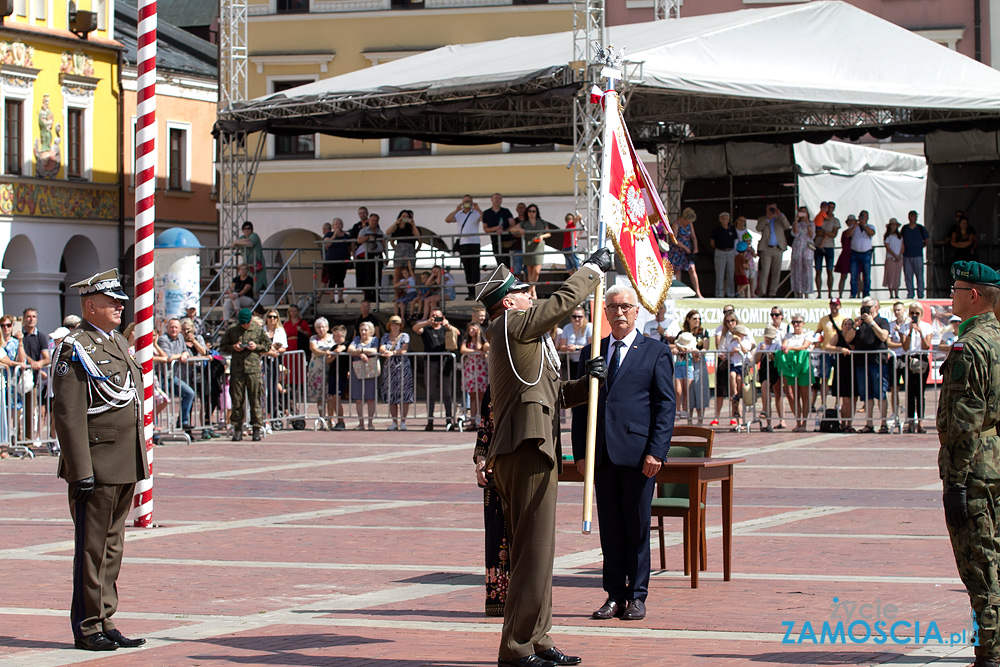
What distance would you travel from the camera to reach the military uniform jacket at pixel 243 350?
21.0 metres

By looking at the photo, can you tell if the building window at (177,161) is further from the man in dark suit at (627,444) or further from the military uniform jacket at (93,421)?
the man in dark suit at (627,444)

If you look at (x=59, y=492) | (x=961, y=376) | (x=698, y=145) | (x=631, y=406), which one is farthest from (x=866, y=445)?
(x=698, y=145)

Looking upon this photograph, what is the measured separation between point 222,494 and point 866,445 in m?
8.73

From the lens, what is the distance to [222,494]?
14656mm

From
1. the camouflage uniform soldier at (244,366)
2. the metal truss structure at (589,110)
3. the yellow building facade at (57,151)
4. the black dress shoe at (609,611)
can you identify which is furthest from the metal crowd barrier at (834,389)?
the yellow building facade at (57,151)

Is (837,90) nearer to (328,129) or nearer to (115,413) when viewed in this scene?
(328,129)

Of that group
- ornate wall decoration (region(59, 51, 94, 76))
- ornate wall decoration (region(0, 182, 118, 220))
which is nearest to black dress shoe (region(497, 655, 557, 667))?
ornate wall decoration (region(0, 182, 118, 220))

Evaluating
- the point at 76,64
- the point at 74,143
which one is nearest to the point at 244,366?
Result: the point at 74,143

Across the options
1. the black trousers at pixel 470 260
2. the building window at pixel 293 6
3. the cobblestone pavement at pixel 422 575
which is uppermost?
the building window at pixel 293 6

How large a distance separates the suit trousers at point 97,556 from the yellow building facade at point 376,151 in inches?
1369

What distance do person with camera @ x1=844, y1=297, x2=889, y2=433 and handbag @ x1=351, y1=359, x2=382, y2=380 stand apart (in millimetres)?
6852

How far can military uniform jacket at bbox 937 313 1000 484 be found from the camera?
21.7 feet

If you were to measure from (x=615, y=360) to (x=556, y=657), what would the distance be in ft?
7.06

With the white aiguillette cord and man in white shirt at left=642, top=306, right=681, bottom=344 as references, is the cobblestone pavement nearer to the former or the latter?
the white aiguillette cord
